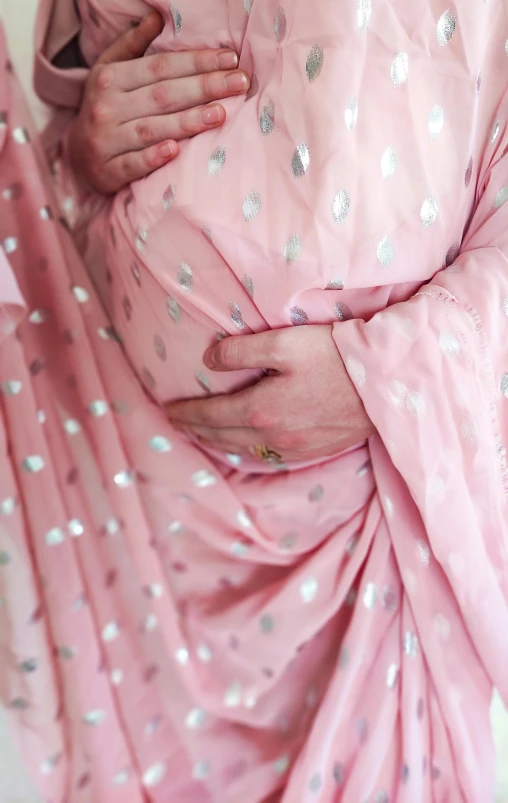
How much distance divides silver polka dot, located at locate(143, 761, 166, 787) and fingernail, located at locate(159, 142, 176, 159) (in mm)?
609

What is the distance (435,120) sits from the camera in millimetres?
471

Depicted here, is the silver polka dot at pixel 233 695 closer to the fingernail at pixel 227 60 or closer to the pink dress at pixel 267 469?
the pink dress at pixel 267 469

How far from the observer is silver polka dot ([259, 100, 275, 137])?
1.53 feet

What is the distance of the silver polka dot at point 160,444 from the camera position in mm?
617

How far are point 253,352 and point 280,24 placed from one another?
0.25 m

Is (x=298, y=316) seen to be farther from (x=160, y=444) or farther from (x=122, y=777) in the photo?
(x=122, y=777)

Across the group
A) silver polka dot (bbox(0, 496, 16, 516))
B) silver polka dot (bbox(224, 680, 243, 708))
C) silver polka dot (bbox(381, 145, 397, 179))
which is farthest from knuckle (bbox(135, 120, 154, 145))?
silver polka dot (bbox(224, 680, 243, 708))

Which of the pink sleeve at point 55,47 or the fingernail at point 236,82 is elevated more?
the pink sleeve at point 55,47

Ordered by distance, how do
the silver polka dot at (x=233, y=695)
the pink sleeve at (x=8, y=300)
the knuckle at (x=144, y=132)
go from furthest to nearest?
the silver polka dot at (x=233, y=695) → the knuckle at (x=144, y=132) → the pink sleeve at (x=8, y=300)

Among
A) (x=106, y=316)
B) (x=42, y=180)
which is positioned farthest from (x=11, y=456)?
(x=42, y=180)

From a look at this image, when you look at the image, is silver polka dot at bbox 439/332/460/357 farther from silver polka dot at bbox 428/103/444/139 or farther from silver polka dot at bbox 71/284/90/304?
silver polka dot at bbox 71/284/90/304

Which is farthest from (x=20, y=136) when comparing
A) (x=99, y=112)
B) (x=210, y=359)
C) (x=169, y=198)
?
(x=210, y=359)

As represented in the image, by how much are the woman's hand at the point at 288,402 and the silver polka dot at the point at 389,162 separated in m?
0.13

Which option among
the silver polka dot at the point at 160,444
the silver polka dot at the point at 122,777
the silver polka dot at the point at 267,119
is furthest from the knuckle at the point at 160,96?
the silver polka dot at the point at 122,777
